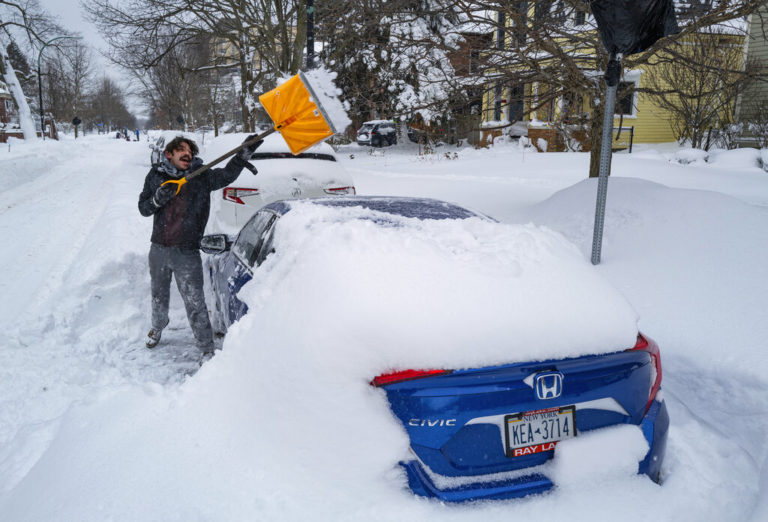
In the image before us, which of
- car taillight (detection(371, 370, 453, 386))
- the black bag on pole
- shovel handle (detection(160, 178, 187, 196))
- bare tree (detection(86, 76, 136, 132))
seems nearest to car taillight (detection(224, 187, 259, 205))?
shovel handle (detection(160, 178, 187, 196))

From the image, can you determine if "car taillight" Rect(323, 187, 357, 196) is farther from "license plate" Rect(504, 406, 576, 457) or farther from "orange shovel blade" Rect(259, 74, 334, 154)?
"license plate" Rect(504, 406, 576, 457)

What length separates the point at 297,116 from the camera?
425 centimetres

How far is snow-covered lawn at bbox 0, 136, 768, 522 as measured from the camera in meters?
Result: 1.91

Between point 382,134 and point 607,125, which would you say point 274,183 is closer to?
point 607,125

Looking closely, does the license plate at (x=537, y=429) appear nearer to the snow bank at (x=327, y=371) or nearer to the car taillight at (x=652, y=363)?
the snow bank at (x=327, y=371)

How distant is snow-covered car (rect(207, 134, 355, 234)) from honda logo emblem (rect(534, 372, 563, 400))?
4426mm

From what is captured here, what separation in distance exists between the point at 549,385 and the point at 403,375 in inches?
21.6

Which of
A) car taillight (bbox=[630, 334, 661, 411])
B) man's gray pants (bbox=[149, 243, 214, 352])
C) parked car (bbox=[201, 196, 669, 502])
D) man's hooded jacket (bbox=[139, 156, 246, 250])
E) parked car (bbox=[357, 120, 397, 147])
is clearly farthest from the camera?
parked car (bbox=[357, 120, 397, 147])

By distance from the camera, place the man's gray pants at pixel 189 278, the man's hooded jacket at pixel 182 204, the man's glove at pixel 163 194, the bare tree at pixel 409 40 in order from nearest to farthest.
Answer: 1. the man's glove at pixel 163 194
2. the man's hooded jacket at pixel 182 204
3. the man's gray pants at pixel 189 278
4. the bare tree at pixel 409 40

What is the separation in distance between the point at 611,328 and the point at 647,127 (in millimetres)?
25614

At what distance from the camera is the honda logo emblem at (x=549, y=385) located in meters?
1.92

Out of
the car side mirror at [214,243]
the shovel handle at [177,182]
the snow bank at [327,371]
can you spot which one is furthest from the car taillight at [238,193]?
the snow bank at [327,371]

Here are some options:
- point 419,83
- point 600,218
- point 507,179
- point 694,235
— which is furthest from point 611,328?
point 507,179

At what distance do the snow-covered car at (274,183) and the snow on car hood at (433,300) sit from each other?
3.70m
